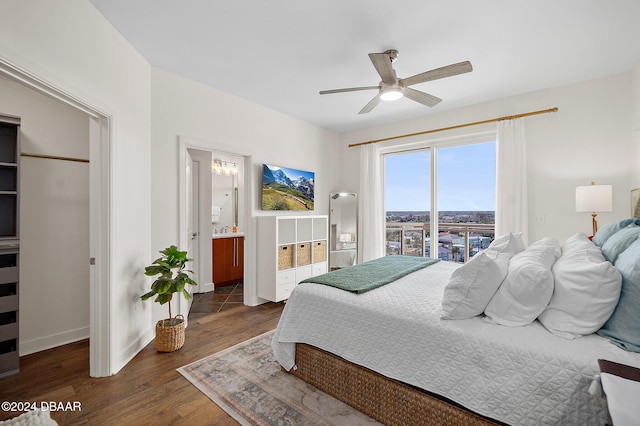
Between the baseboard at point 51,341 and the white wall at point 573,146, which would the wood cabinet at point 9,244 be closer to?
the baseboard at point 51,341

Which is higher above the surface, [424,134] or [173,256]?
[424,134]

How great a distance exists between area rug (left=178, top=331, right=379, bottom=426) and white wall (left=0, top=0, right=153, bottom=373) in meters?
0.73

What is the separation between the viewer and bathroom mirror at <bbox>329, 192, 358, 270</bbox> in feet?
16.1

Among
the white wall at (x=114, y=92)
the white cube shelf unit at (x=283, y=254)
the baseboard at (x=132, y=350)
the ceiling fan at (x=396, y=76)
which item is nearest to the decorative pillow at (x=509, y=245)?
the ceiling fan at (x=396, y=76)

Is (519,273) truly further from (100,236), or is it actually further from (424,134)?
(424,134)

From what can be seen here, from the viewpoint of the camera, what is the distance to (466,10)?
6.72 feet

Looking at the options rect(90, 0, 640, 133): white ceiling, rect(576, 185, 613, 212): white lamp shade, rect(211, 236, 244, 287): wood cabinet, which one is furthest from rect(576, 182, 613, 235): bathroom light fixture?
rect(211, 236, 244, 287): wood cabinet

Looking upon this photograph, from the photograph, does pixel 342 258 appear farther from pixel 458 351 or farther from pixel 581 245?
pixel 458 351

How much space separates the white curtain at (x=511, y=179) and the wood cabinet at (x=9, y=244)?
479cm

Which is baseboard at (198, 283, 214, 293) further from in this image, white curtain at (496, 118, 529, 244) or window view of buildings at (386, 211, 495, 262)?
white curtain at (496, 118, 529, 244)

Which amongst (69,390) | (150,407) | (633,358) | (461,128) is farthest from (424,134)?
(69,390)

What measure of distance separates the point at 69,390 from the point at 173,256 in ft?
3.68

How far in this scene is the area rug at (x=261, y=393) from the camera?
5.69 feet

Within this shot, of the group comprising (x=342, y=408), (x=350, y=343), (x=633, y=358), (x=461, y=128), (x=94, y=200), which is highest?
(x=461, y=128)
